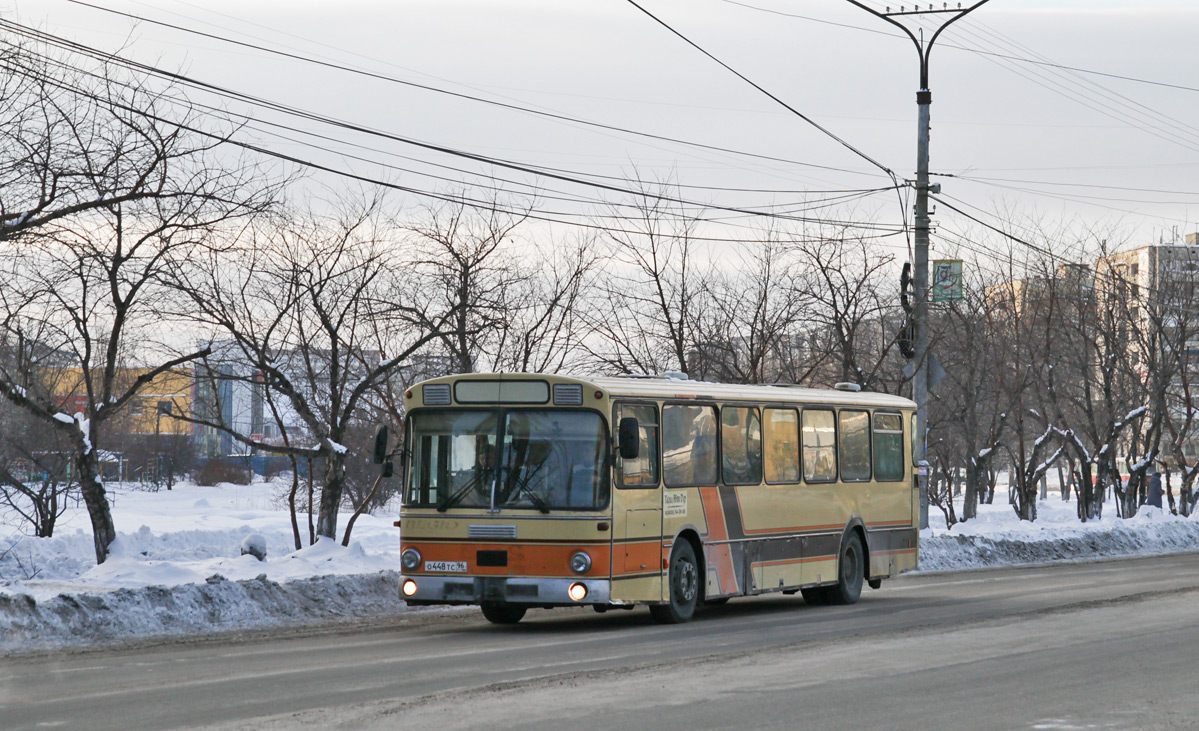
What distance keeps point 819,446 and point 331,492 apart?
26.4 ft

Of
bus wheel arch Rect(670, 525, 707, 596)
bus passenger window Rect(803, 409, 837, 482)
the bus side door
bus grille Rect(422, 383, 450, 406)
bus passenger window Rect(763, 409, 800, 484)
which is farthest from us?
bus passenger window Rect(803, 409, 837, 482)

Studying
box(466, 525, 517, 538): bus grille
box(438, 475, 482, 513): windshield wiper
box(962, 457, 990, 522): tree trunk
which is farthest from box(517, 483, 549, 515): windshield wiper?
box(962, 457, 990, 522): tree trunk

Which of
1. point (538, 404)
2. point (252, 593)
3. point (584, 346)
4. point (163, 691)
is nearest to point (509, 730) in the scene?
point (163, 691)

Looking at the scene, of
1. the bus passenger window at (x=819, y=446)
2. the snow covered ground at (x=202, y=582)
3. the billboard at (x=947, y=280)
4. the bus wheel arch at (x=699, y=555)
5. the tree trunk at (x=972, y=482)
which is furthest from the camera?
the tree trunk at (x=972, y=482)

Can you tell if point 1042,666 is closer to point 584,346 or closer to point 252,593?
point 252,593

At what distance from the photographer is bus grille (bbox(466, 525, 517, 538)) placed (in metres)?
14.5

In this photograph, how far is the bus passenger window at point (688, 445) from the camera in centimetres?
1555

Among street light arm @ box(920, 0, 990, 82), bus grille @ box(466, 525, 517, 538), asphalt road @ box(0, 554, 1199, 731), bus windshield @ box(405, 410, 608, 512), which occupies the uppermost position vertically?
street light arm @ box(920, 0, 990, 82)

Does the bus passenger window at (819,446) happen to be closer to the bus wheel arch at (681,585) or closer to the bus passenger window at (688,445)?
the bus passenger window at (688,445)

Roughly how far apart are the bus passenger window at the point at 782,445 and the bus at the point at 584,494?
9 cm

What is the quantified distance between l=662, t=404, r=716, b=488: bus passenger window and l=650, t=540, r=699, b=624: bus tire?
764 mm

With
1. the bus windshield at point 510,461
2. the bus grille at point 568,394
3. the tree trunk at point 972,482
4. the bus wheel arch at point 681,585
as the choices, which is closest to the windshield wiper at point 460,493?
the bus windshield at point 510,461

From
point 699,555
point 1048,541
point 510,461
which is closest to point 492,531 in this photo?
point 510,461

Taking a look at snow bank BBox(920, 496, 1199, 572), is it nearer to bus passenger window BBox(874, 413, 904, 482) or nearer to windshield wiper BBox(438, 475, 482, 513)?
bus passenger window BBox(874, 413, 904, 482)
